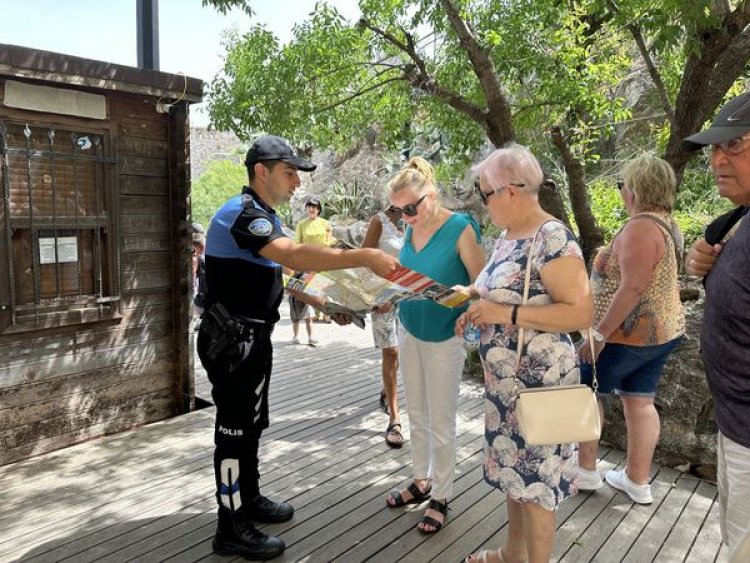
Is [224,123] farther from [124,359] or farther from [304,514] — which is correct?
[304,514]

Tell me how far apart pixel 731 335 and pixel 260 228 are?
1692 mm

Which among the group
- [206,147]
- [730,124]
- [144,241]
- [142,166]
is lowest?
[144,241]

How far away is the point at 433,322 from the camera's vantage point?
268cm

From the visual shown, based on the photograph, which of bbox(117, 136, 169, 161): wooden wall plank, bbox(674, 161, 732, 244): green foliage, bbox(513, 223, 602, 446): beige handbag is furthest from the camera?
bbox(674, 161, 732, 244): green foliage

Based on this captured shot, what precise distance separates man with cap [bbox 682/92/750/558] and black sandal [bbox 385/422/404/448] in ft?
8.01

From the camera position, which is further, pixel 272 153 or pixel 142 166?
pixel 142 166

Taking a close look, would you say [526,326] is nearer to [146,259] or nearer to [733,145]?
[733,145]

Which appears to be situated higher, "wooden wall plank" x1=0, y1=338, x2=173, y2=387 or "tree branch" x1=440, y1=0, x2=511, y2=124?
"tree branch" x1=440, y1=0, x2=511, y2=124

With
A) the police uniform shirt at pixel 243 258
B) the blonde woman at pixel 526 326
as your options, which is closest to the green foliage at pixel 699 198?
the blonde woman at pixel 526 326

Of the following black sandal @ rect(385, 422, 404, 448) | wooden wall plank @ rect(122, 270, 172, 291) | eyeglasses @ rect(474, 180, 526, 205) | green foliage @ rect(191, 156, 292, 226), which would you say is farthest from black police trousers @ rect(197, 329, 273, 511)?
green foliage @ rect(191, 156, 292, 226)

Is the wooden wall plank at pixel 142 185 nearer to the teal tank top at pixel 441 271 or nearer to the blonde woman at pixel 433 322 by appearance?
the blonde woman at pixel 433 322

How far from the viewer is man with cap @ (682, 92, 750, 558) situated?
1547mm

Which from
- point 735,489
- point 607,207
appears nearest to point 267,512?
point 735,489

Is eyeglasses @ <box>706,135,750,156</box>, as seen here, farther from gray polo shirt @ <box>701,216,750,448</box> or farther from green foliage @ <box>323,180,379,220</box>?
green foliage @ <box>323,180,379,220</box>
